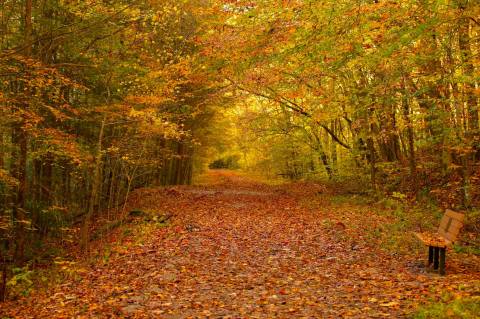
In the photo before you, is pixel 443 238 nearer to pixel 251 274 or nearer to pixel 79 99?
pixel 251 274

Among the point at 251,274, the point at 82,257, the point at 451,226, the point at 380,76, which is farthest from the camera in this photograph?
the point at 380,76

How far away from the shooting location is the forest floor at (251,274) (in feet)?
23.8

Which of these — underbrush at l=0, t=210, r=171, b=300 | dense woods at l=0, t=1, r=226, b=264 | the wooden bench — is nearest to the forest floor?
underbrush at l=0, t=210, r=171, b=300

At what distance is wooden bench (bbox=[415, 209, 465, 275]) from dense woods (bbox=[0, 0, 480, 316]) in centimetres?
337

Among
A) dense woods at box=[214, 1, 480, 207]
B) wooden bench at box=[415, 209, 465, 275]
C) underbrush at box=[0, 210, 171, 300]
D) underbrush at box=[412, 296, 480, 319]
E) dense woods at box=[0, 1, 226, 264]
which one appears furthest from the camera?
dense woods at box=[0, 1, 226, 264]

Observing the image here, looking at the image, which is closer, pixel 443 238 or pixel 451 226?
pixel 451 226

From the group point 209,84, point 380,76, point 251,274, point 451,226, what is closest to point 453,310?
point 451,226

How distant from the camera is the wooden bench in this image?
27.2ft

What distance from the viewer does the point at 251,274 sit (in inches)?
374

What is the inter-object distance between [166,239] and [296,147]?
1754cm

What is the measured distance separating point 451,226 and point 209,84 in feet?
49.0

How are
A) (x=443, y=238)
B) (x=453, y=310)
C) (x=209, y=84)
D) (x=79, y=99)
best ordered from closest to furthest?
(x=453, y=310) < (x=443, y=238) < (x=79, y=99) < (x=209, y=84)

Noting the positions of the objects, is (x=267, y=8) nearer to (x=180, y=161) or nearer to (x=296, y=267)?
(x=296, y=267)

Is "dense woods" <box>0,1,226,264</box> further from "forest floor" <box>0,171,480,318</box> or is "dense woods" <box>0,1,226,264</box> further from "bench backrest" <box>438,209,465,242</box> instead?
"bench backrest" <box>438,209,465,242</box>
